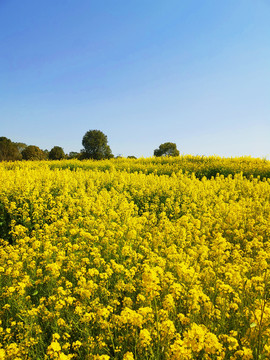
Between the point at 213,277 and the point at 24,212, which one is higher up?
the point at 24,212

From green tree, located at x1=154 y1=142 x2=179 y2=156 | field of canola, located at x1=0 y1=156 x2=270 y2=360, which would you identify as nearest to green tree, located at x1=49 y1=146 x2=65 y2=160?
Answer: green tree, located at x1=154 y1=142 x2=179 y2=156

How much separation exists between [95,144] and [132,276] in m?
37.0

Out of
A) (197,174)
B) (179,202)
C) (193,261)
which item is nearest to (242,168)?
(197,174)

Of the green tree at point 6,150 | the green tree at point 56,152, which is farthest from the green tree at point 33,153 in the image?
the green tree at point 6,150

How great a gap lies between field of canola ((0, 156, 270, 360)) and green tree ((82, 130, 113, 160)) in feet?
99.2

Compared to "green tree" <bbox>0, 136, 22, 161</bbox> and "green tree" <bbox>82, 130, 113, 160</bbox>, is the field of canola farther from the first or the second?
"green tree" <bbox>0, 136, 22, 161</bbox>

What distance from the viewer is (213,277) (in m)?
3.96

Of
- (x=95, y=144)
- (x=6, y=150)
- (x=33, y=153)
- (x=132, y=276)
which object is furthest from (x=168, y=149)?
(x=132, y=276)

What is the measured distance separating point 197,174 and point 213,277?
491 inches

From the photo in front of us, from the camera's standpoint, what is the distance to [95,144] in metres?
39.8

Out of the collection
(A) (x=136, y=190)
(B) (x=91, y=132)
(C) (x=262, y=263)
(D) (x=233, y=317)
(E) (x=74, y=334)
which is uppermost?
(B) (x=91, y=132)

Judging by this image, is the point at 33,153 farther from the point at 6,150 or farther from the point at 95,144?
the point at 95,144

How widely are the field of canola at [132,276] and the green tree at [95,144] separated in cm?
3022

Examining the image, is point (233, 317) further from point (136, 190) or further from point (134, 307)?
point (136, 190)
